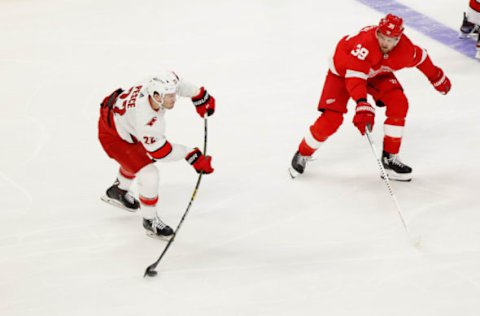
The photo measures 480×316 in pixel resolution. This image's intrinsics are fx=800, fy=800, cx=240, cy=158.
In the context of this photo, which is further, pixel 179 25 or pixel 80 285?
pixel 179 25

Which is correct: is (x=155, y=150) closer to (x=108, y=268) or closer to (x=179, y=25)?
(x=108, y=268)

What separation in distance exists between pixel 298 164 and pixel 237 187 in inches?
14.5

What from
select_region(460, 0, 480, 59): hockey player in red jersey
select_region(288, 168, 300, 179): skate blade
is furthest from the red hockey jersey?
select_region(460, 0, 480, 59): hockey player in red jersey

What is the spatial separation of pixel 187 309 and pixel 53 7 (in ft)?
13.5

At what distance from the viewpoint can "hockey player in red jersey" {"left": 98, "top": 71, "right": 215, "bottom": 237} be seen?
373 cm

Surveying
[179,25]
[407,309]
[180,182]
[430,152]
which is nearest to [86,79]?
[179,25]

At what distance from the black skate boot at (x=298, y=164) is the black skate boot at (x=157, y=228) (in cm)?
86

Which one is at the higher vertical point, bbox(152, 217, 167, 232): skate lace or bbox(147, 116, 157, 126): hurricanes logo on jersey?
bbox(147, 116, 157, 126): hurricanes logo on jersey

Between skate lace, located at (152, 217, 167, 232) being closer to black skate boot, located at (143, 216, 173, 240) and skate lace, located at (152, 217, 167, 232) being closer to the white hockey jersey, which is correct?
black skate boot, located at (143, 216, 173, 240)

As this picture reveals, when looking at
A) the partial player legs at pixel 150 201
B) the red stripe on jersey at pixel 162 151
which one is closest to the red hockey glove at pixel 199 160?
the red stripe on jersey at pixel 162 151

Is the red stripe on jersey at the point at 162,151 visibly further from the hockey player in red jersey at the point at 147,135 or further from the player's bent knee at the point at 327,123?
the player's bent knee at the point at 327,123

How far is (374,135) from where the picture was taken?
4.96m

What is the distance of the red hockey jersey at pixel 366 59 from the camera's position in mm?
4113

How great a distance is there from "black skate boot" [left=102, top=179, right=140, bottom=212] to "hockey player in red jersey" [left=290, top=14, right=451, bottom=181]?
0.92 metres
